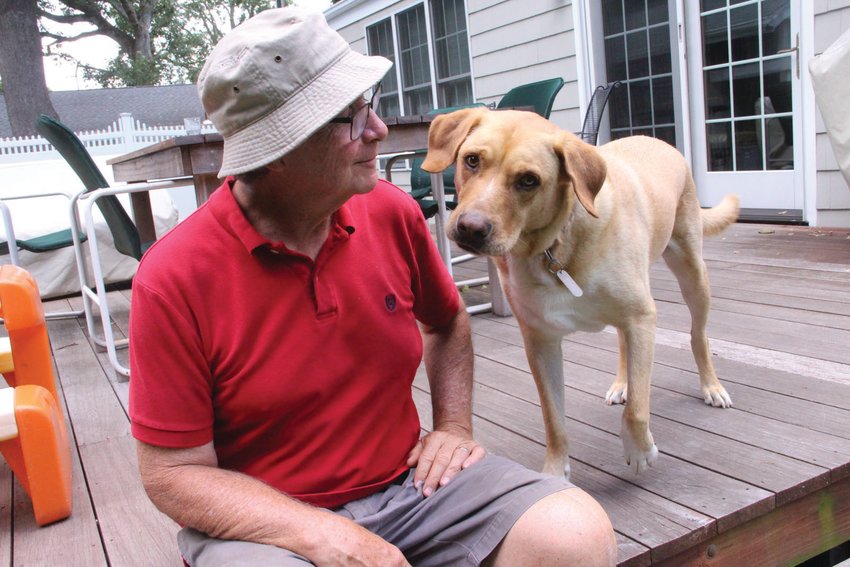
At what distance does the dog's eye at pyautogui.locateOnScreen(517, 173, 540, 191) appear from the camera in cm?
179

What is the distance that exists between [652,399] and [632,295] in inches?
29.6

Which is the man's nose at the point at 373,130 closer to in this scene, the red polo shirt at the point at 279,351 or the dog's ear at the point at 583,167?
the red polo shirt at the point at 279,351

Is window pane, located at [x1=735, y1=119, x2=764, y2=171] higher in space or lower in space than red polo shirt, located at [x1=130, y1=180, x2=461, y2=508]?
higher

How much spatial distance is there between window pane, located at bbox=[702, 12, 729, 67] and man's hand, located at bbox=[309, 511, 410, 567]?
5.52 metres

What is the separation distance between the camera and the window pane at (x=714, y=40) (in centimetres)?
566

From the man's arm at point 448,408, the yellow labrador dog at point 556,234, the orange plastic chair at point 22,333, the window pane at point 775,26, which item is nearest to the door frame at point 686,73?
the window pane at point 775,26

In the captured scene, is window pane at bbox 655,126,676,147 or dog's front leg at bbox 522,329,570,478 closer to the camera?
dog's front leg at bbox 522,329,570,478

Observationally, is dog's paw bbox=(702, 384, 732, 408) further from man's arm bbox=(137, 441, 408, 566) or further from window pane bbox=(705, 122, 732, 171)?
window pane bbox=(705, 122, 732, 171)

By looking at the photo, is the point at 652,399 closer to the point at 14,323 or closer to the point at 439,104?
the point at 14,323

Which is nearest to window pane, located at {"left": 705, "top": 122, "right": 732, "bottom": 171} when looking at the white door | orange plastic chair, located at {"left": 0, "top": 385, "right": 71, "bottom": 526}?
the white door

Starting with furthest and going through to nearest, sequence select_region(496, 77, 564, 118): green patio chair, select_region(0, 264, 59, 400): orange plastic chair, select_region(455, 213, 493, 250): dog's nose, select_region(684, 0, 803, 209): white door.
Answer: select_region(684, 0, 803, 209): white door → select_region(496, 77, 564, 118): green patio chair → select_region(0, 264, 59, 400): orange plastic chair → select_region(455, 213, 493, 250): dog's nose

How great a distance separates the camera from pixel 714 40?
575cm

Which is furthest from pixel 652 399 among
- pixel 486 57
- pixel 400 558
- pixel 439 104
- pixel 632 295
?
pixel 439 104

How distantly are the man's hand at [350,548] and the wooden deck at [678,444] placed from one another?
2.16 ft
